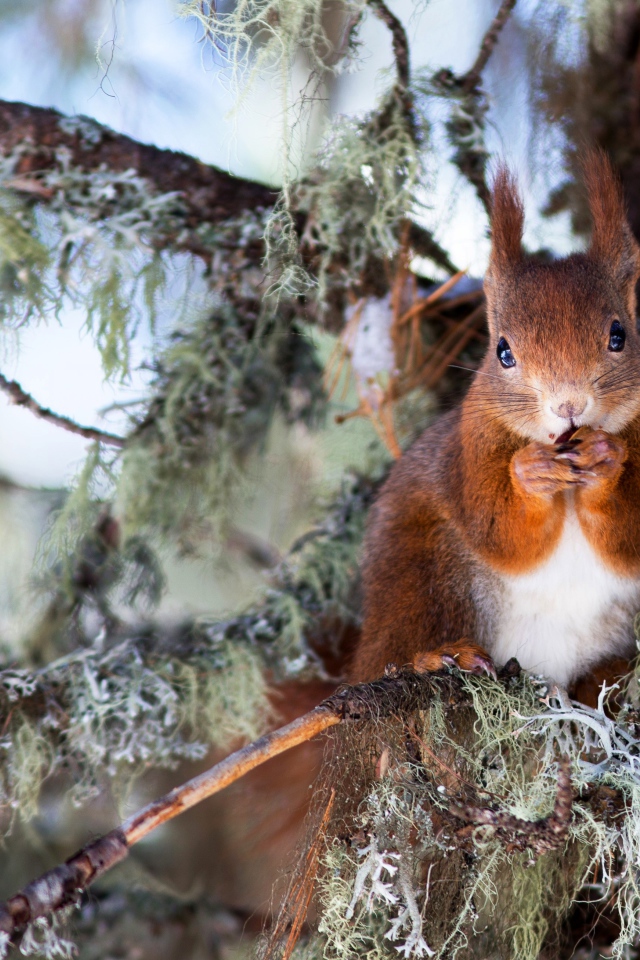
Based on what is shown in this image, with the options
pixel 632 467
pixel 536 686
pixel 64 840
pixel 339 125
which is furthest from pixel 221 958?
pixel 339 125

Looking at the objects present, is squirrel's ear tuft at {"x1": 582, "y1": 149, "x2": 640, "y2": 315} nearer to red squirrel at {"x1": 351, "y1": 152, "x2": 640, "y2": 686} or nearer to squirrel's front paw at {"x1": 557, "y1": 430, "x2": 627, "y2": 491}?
red squirrel at {"x1": 351, "y1": 152, "x2": 640, "y2": 686}

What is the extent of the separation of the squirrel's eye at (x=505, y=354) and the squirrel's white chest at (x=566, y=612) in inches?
9.5

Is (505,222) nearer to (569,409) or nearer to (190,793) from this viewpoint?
(569,409)

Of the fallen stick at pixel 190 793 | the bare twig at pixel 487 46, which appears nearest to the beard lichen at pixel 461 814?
the fallen stick at pixel 190 793

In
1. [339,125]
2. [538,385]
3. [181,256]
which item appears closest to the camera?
[538,385]

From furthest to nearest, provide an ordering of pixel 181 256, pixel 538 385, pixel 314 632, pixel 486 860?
pixel 314 632 → pixel 181 256 → pixel 538 385 → pixel 486 860

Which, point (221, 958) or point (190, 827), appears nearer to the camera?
point (221, 958)

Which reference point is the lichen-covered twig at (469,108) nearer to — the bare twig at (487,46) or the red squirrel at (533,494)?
the bare twig at (487,46)

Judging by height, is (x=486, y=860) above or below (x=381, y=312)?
below

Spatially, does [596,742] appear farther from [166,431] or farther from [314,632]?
[166,431]

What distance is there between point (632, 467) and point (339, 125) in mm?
714

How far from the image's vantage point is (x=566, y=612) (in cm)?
147

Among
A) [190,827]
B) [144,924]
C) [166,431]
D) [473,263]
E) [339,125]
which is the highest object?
[339,125]

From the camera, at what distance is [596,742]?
1.23 m
